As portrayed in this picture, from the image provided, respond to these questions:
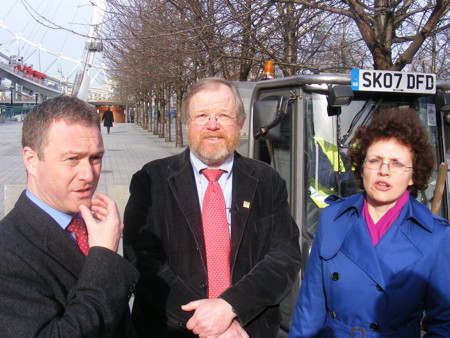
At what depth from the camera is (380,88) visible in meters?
3.87

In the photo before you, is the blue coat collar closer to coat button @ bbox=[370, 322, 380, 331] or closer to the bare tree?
coat button @ bbox=[370, 322, 380, 331]

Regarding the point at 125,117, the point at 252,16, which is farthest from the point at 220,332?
the point at 125,117

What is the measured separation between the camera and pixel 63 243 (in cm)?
162

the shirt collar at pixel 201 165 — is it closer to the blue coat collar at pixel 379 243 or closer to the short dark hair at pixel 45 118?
the blue coat collar at pixel 379 243

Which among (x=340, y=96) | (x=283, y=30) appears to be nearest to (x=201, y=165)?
(x=340, y=96)

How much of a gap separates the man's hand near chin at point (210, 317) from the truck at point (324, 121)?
173 cm

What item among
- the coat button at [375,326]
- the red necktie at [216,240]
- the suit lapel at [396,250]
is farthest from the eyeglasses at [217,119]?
the coat button at [375,326]

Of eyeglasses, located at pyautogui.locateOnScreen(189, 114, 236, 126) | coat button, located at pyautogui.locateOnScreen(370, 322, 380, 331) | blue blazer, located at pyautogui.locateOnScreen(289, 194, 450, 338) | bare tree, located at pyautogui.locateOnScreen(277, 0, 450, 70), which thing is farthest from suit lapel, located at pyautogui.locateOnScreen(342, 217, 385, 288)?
bare tree, located at pyautogui.locateOnScreen(277, 0, 450, 70)

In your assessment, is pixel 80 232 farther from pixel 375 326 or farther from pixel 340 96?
pixel 340 96

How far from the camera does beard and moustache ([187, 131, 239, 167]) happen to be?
245cm

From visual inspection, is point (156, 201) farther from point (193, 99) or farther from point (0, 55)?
point (0, 55)

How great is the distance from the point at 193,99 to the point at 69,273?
119 centimetres

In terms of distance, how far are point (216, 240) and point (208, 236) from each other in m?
0.04

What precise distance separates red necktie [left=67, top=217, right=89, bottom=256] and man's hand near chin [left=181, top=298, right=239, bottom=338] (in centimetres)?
57
